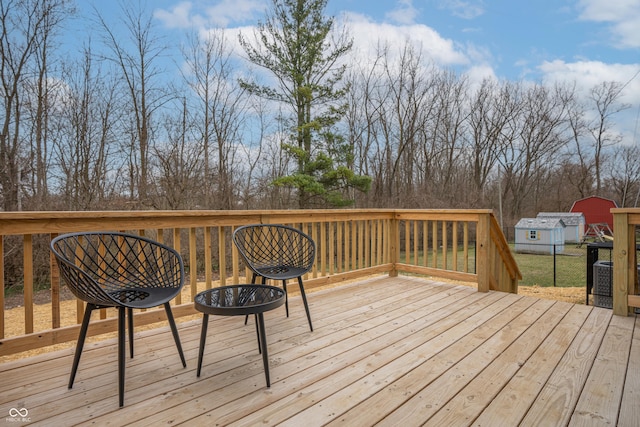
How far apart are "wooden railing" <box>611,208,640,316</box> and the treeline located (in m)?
8.07

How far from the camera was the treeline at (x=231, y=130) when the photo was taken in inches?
272

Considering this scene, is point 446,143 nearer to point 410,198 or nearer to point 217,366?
point 410,198

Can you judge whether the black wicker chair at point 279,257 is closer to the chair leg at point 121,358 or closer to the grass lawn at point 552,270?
the chair leg at point 121,358

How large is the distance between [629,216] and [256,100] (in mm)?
9575

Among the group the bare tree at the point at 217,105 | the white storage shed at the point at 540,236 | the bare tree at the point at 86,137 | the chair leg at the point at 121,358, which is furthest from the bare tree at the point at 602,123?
the chair leg at the point at 121,358

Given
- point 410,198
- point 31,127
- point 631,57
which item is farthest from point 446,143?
point 31,127

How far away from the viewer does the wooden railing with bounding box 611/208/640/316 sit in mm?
2893

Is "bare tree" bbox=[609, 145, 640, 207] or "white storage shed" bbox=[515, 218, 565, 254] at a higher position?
"bare tree" bbox=[609, 145, 640, 207]

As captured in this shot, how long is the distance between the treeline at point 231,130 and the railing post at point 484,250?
6.91 m

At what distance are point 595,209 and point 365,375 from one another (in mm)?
20555

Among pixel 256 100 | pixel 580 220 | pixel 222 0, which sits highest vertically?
pixel 222 0

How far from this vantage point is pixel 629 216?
9.46 feet

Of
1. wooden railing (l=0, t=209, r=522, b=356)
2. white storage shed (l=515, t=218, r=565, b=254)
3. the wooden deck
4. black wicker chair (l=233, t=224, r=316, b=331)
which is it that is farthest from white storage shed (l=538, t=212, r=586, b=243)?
black wicker chair (l=233, t=224, r=316, b=331)

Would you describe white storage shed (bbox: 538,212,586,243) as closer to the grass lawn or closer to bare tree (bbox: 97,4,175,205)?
the grass lawn
